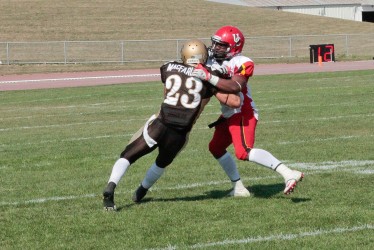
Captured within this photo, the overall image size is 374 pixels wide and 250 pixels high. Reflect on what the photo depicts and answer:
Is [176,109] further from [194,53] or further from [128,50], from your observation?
[128,50]

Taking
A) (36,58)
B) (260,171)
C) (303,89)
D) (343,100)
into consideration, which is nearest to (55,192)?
(260,171)

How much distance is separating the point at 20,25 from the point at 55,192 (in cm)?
4856

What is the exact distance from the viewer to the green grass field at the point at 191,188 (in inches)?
276

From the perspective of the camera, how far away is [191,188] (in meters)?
9.41

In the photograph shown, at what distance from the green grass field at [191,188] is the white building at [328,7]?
57758 mm

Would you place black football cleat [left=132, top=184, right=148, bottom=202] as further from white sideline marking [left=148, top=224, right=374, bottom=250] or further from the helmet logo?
white sideline marking [left=148, top=224, right=374, bottom=250]

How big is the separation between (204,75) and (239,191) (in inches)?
58.7

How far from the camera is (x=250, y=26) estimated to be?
207 ft

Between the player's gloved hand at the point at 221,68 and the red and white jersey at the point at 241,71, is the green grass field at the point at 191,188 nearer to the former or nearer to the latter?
the red and white jersey at the point at 241,71

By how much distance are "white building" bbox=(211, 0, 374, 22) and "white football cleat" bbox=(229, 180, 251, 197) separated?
67.3 meters

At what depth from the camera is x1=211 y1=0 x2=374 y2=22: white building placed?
74.6m

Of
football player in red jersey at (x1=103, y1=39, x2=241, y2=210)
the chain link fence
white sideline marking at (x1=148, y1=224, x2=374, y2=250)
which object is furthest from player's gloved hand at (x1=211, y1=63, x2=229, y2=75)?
the chain link fence

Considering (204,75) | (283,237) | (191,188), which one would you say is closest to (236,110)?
(204,75)

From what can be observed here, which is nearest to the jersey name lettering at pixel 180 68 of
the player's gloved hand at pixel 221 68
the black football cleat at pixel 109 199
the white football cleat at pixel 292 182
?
the player's gloved hand at pixel 221 68
